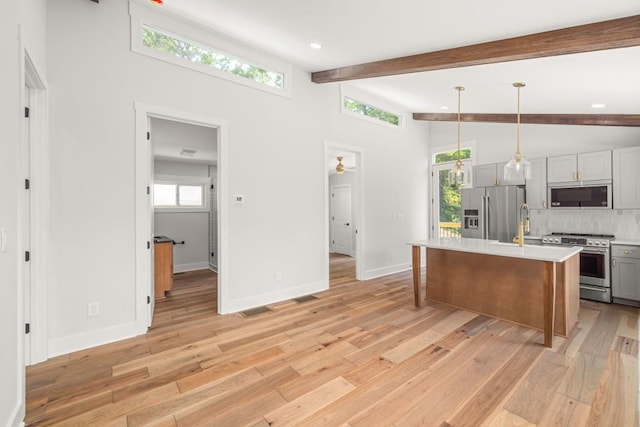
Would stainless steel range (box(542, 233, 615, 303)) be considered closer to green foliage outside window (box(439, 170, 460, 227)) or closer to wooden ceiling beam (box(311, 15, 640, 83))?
green foliage outside window (box(439, 170, 460, 227))

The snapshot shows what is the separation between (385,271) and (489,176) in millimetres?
2572

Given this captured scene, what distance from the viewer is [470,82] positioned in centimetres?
411

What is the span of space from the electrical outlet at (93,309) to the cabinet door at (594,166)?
6373 millimetres

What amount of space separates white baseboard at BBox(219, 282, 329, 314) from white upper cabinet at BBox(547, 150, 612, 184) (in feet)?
13.2

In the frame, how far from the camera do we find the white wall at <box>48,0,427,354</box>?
9.07ft

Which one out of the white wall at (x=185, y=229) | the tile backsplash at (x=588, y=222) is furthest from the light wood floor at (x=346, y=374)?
the white wall at (x=185, y=229)

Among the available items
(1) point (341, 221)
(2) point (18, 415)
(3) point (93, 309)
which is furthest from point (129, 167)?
(1) point (341, 221)

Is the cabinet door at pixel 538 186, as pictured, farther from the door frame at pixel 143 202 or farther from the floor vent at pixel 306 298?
the door frame at pixel 143 202

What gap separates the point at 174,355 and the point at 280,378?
3.49 feet

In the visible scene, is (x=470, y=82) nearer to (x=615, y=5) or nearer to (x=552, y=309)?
(x=615, y=5)

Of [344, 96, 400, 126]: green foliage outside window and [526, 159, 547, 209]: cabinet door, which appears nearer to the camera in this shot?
[526, 159, 547, 209]: cabinet door

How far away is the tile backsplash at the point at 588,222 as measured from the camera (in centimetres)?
443

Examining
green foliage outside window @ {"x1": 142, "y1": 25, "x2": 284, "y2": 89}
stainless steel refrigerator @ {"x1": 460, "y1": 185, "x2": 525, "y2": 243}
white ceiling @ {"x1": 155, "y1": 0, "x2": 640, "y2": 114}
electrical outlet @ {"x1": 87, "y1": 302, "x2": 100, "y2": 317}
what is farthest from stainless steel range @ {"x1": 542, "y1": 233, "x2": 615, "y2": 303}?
electrical outlet @ {"x1": 87, "y1": 302, "x2": 100, "y2": 317}

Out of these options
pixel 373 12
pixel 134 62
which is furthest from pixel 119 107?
pixel 373 12
